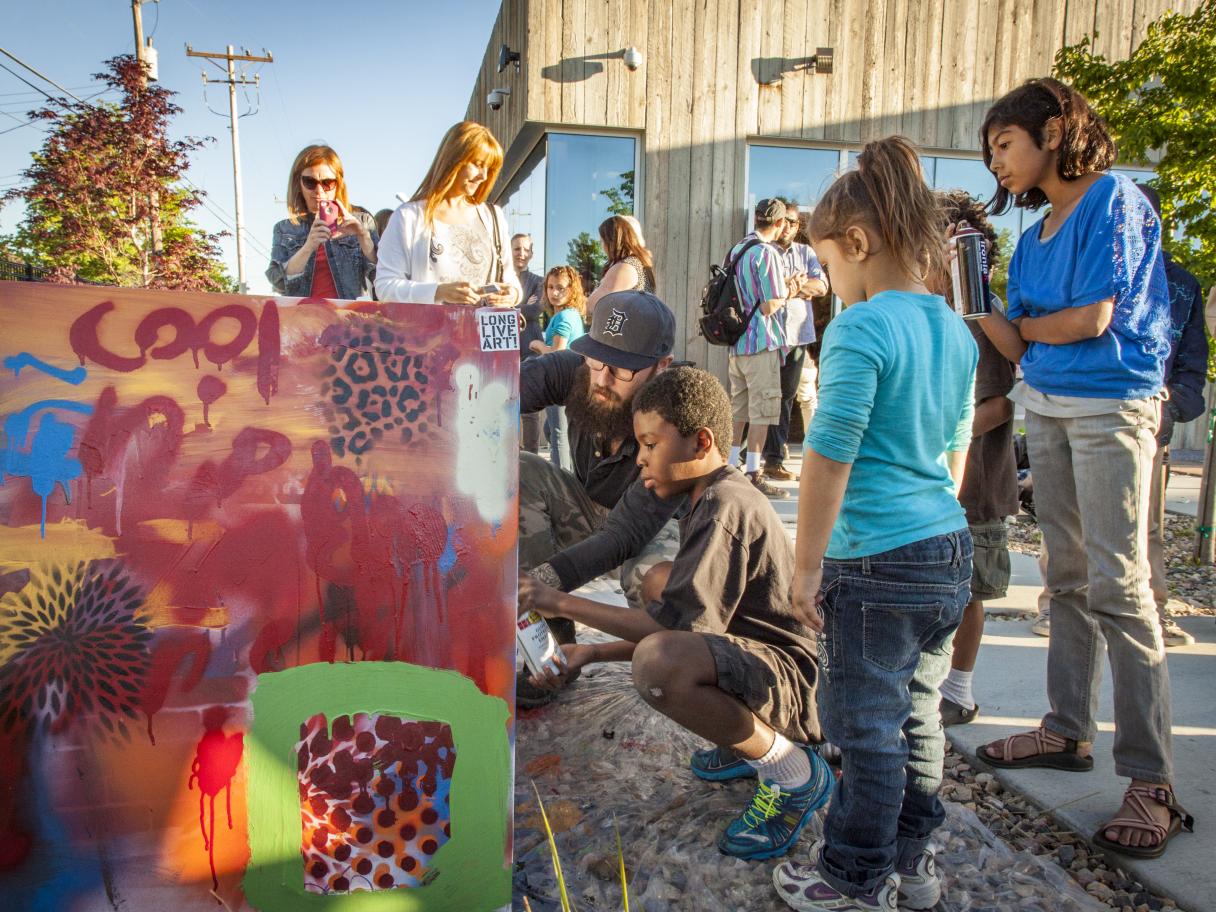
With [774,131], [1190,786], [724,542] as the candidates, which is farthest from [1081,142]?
[774,131]

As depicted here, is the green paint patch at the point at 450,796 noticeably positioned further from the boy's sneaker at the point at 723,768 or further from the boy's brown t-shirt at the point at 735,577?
the boy's sneaker at the point at 723,768

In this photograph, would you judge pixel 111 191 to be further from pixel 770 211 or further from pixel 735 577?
pixel 735 577

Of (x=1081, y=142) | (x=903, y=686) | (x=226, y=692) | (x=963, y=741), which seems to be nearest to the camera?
(x=226, y=692)

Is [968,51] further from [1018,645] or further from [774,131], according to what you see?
[1018,645]

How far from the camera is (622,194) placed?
776cm

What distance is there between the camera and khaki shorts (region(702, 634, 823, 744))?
6.29 feet

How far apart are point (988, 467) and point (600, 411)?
1.20m

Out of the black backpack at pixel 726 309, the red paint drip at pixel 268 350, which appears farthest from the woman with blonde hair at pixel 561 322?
the red paint drip at pixel 268 350

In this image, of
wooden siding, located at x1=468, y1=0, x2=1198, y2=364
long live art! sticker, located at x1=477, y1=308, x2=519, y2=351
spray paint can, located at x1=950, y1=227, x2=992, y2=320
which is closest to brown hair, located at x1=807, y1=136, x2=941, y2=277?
spray paint can, located at x1=950, y1=227, x2=992, y2=320

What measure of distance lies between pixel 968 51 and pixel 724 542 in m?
8.09

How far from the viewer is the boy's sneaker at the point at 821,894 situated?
170cm

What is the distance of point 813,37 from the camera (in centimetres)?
794

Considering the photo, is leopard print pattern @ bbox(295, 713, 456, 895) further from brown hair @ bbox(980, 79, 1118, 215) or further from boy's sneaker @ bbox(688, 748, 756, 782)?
brown hair @ bbox(980, 79, 1118, 215)

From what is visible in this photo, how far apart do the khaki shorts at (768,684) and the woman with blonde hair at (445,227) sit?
176 centimetres
